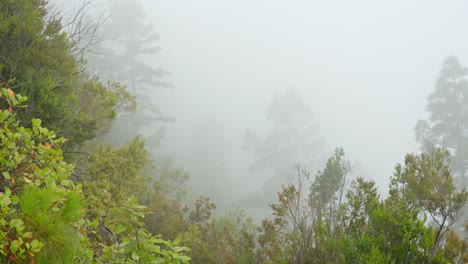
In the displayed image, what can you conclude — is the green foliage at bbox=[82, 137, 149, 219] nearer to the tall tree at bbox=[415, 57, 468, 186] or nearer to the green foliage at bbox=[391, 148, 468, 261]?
the green foliage at bbox=[391, 148, 468, 261]

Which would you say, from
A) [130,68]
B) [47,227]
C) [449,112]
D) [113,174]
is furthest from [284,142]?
[47,227]

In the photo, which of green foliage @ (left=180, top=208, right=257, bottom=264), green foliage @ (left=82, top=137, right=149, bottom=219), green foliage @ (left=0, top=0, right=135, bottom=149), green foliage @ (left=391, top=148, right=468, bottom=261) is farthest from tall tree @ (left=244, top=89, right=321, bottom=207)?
green foliage @ (left=0, top=0, right=135, bottom=149)

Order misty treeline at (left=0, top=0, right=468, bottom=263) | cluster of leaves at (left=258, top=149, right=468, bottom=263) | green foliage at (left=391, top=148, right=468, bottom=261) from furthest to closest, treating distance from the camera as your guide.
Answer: green foliage at (left=391, top=148, right=468, bottom=261) → cluster of leaves at (left=258, top=149, right=468, bottom=263) → misty treeline at (left=0, top=0, right=468, bottom=263)

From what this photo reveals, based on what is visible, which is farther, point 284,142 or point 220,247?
point 284,142

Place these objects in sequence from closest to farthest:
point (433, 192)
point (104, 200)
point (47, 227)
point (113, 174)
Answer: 1. point (47, 227)
2. point (433, 192)
3. point (104, 200)
4. point (113, 174)

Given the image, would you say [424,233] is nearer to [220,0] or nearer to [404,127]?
[404,127]

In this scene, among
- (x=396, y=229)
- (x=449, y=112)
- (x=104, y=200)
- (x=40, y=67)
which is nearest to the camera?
(x=396, y=229)

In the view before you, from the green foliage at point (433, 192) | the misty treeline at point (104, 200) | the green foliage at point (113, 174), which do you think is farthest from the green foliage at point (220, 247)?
the green foliage at point (433, 192)

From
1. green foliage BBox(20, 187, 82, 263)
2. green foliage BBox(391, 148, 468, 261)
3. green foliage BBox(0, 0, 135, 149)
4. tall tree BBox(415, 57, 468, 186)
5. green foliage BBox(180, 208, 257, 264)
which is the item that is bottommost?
green foliage BBox(20, 187, 82, 263)

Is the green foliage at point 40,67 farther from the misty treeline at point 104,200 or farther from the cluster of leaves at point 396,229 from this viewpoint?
the cluster of leaves at point 396,229

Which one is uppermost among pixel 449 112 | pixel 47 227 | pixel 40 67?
pixel 449 112

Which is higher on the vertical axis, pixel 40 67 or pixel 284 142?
pixel 284 142

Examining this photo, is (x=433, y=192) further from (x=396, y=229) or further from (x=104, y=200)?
(x=104, y=200)

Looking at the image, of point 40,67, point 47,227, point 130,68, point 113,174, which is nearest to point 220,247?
point 113,174
